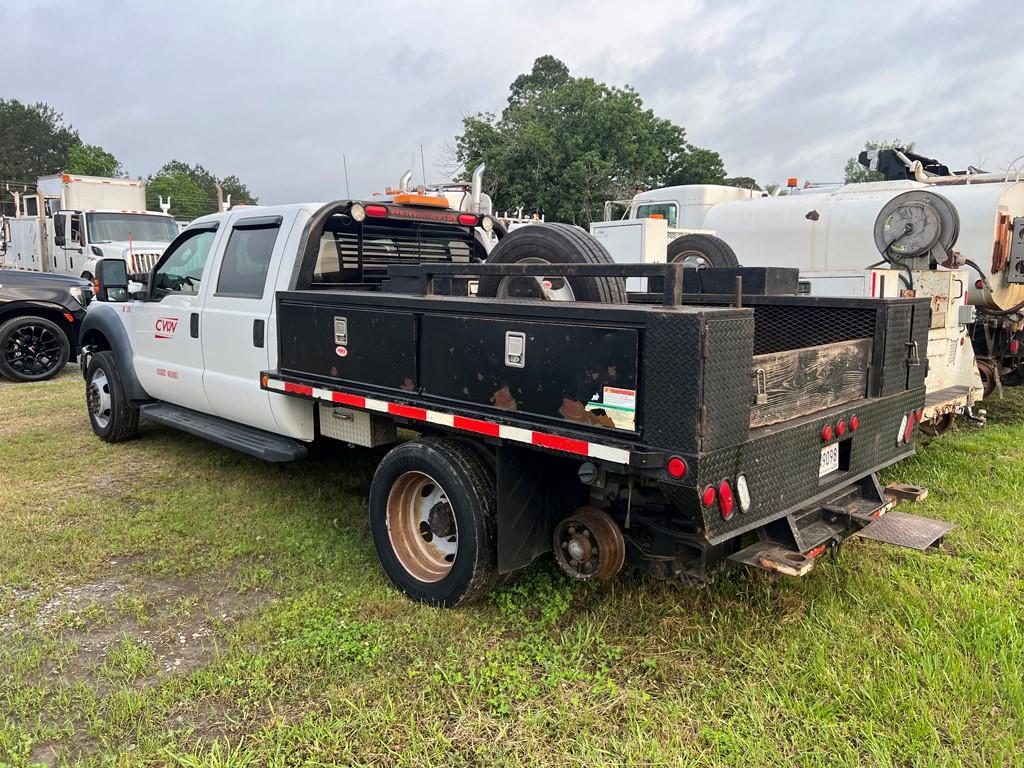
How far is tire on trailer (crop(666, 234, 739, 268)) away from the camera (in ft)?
22.3

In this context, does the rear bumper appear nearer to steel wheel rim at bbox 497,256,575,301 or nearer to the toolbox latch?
the toolbox latch

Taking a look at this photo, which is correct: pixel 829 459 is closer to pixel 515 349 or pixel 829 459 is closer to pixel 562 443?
pixel 562 443

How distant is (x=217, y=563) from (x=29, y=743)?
156cm

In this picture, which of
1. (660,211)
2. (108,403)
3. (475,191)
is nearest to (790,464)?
(475,191)

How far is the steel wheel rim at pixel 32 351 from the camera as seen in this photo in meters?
10.2

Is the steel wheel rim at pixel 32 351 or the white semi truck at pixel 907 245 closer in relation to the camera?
the white semi truck at pixel 907 245

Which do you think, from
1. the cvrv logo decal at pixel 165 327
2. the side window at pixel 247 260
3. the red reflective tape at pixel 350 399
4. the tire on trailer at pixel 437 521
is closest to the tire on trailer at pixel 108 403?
the cvrv logo decal at pixel 165 327

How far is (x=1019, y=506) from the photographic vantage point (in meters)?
5.05

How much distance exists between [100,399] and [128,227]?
1012cm

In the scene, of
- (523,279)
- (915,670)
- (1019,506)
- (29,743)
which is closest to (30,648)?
(29,743)

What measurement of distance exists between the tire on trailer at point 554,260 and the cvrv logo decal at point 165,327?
2.75m

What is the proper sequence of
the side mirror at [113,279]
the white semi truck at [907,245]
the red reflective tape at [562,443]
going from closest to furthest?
the red reflective tape at [562,443], the side mirror at [113,279], the white semi truck at [907,245]

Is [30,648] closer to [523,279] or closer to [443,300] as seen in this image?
[443,300]

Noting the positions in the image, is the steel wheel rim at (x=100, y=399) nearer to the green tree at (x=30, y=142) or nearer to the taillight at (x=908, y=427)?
the taillight at (x=908, y=427)
